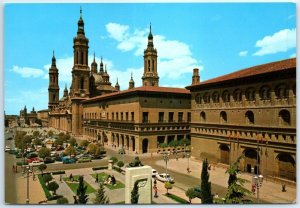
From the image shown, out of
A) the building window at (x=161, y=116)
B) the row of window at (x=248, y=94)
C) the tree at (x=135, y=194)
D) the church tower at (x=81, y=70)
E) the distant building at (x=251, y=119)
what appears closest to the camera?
the tree at (x=135, y=194)

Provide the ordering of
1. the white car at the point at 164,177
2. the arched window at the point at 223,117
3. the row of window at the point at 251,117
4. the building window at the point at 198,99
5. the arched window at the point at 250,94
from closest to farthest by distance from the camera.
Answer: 1. the row of window at the point at 251,117
2. the white car at the point at 164,177
3. the arched window at the point at 250,94
4. the arched window at the point at 223,117
5. the building window at the point at 198,99

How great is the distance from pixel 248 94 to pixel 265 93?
1.63 meters

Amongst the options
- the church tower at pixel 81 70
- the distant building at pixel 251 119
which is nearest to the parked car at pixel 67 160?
the distant building at pixel 251 119

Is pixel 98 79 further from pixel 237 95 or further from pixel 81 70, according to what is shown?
pixel 237 95

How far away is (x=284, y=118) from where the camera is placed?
18.0 metres

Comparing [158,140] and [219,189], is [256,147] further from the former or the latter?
[158,140]

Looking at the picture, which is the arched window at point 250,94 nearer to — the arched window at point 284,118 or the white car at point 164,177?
the arched window at point 284,118

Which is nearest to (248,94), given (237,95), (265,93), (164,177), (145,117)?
(237,95)

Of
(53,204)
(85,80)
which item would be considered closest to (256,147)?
(53,204)

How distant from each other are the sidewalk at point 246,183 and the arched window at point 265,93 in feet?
17.9

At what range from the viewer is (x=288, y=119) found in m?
17.6

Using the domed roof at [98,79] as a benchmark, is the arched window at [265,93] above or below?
below

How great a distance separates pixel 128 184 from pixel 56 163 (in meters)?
16.3

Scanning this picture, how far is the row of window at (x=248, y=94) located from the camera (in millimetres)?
17891
